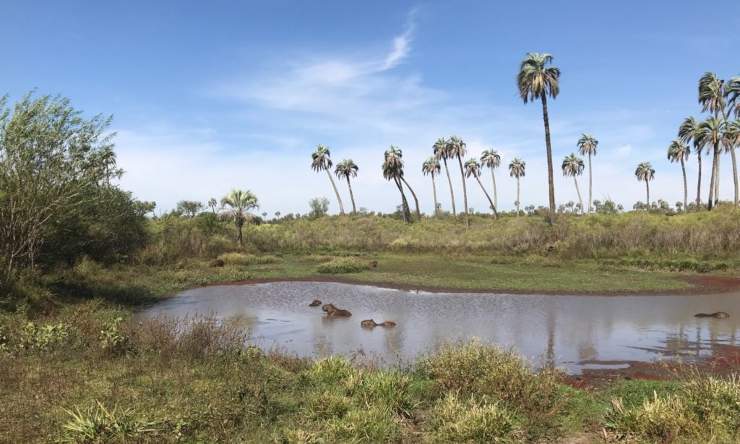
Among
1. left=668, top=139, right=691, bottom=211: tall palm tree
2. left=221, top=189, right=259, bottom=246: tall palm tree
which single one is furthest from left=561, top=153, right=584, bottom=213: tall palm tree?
left=221, top=189, right=259, bottom=246: tall palm tree

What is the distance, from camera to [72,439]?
6.41m

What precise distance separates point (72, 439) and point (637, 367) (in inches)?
478

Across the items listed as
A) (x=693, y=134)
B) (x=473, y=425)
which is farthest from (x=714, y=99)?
(x=473, y=425)

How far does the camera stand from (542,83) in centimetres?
4762

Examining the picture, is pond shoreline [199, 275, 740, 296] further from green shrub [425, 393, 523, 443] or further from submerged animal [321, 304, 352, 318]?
green shrub [425, 393, 523, 443]

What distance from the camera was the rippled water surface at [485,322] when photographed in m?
14.7

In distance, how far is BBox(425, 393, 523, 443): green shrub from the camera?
22.9 ft

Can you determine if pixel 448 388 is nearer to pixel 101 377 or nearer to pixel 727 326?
pixel 101 377

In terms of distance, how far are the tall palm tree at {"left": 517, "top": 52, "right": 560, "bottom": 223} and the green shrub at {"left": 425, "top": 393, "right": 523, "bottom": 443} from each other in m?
43.7

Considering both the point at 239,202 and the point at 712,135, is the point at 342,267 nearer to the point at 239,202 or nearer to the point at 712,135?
the point at 239,202

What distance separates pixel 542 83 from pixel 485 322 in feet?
116

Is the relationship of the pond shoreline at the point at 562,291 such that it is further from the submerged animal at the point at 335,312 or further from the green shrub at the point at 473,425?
the green shrub at the point at 473,425

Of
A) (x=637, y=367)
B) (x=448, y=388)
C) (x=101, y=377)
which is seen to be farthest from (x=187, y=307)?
(x=637, y=367)

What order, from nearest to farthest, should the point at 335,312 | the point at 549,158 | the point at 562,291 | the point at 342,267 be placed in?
the point at 335,312 < the point at 562,291 < the point at 342,267 < the point at 549,158
